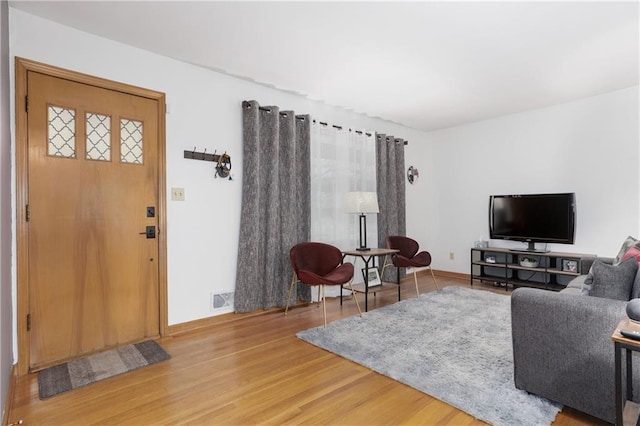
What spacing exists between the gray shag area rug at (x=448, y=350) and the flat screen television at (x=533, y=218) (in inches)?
44.4

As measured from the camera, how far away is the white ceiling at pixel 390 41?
2383 mm

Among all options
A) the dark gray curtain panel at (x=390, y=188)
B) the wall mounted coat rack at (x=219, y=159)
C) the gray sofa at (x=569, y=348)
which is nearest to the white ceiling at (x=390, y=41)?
the wall mounted coat rack at (x=219, y=159)

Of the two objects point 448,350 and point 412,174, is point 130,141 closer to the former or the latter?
point 448,350

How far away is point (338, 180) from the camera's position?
452cm

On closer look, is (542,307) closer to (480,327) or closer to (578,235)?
(480,327)

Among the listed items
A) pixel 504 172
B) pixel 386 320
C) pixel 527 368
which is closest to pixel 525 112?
pixel 504 172

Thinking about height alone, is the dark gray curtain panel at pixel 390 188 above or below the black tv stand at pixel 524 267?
above

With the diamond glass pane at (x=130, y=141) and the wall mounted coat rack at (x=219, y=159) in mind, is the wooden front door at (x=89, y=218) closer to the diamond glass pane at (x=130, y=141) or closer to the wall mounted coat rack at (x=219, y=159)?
the diamond glass pane at (x=130, y=141)

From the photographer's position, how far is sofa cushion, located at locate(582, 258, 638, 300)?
5.87ft

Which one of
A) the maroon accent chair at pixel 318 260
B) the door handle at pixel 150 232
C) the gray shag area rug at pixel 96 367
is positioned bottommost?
the gray shag area rug at pixel 96 367

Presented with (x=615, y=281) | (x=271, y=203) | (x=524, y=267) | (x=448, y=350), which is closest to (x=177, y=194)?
(x=271, y=203)

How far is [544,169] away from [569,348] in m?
3.78

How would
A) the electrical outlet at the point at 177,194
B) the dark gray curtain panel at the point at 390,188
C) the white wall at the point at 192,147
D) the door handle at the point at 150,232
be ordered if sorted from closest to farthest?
1. the white wall at the point at 192,147
2. the door handle at the point at 150,232
3. the electrical outlet at the point at 177,194
4. the dark gray curtain panel at the point at 390,188

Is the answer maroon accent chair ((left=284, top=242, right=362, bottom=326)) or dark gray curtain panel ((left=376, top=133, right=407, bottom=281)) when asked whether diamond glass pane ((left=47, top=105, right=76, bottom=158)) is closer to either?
maroon accent chair ((left=284, top=242, right=362, bottom=326))
